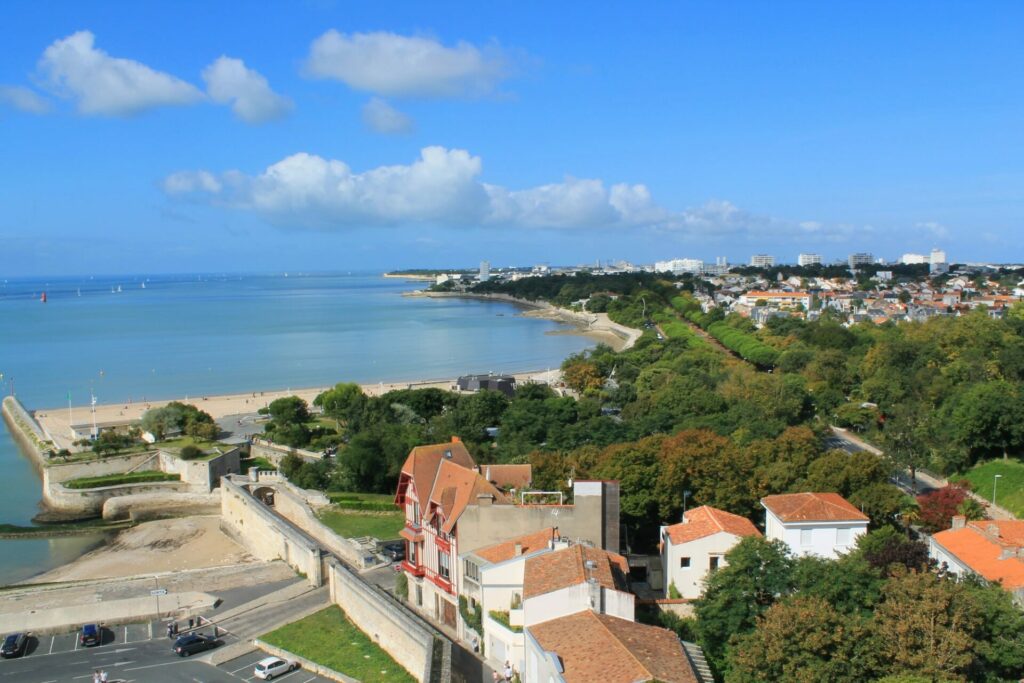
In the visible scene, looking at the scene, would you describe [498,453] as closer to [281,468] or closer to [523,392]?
[281,468]

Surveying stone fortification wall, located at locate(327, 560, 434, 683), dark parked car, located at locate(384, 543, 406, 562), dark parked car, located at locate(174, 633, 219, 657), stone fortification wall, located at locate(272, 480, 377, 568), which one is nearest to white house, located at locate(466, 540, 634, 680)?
stone fortification wall, located at locate(327, 560, 434, 683)

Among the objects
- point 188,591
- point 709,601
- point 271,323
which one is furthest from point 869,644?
point 271,323

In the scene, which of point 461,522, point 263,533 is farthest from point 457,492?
point 263,533

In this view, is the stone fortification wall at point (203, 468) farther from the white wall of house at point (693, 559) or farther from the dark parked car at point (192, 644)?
the white wall of house at point (693, 559)

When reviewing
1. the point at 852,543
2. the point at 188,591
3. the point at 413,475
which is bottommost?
the point at 188,591

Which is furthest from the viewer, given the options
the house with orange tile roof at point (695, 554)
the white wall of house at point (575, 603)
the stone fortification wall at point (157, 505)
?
the stone fortification wall at point (157, 505)

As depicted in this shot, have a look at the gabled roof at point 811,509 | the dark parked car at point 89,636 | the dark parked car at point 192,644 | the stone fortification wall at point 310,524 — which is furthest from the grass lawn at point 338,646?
the gabled roof at point 811,509

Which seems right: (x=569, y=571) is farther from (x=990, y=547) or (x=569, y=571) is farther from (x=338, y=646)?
(x=990, y=547)
